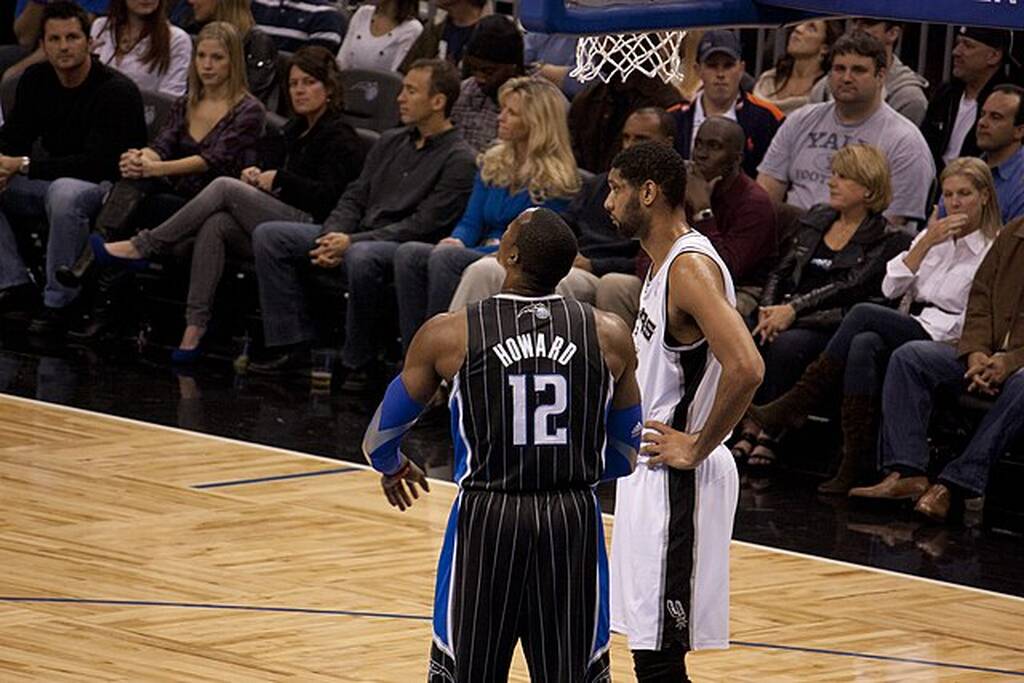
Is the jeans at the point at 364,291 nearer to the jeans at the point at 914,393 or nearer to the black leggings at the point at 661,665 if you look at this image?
the jeans at the point at 914,393

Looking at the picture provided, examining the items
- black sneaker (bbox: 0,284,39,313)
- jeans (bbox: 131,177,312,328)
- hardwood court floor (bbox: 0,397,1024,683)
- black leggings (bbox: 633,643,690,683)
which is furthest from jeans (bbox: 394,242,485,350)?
black leggings (bbox: 633,643,690,683)

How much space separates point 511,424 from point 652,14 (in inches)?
51.7

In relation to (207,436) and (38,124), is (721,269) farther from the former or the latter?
(38,124)

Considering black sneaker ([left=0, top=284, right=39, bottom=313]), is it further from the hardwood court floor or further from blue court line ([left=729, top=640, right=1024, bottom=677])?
blue court line ([left=729, top=640, right=1024, bottom=677])

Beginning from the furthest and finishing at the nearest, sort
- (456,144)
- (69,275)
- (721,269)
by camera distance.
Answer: (69,275)
(456,144)
(721,269)

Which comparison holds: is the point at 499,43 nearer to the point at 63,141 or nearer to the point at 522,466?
the point at 63,141

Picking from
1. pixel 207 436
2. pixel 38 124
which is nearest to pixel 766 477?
pixel 207 436

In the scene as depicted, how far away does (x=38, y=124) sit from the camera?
42.0 ft

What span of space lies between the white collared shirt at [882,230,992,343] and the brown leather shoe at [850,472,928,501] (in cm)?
67

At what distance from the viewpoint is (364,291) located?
36.4 ft

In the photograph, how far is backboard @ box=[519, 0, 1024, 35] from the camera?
511 cm

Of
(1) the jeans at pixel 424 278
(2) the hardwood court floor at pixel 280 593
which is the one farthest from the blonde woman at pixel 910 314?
(1) the jeans at pixel 424 278

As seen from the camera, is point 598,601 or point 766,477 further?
point 766,477

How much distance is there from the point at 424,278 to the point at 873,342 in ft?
8.76
